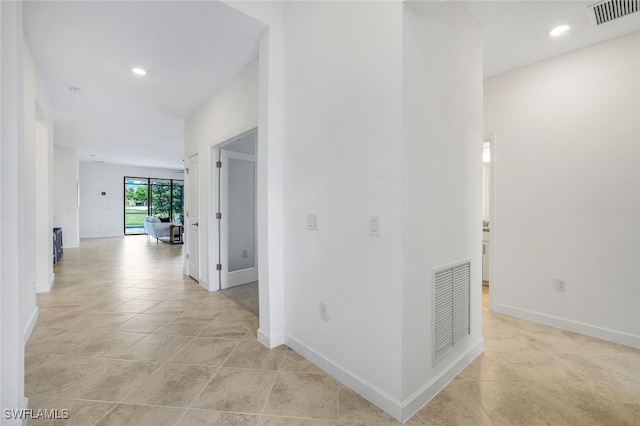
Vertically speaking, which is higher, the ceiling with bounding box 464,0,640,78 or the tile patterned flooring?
the ceiling with bounding box 464,0,640,78

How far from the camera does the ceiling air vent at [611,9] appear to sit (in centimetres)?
215

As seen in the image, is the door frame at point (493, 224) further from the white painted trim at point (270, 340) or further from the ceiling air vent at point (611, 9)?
the white painted trim at point (270, 340)

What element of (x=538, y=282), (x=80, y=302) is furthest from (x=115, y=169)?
(x=538, y=282)

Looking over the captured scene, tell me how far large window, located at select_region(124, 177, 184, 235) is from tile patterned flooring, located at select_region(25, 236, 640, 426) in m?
9.69

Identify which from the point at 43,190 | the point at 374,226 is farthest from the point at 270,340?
the point at 43,190

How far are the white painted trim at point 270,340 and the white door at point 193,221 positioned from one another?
7.85 ft

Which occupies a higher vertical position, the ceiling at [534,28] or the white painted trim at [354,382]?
the ceiling at [534,28]

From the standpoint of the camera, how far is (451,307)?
80.8 inches

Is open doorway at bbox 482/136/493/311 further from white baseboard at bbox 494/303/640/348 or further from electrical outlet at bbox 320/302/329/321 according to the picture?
electrical outlet at bbox 320/302/329/321

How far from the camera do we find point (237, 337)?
270 centimetres

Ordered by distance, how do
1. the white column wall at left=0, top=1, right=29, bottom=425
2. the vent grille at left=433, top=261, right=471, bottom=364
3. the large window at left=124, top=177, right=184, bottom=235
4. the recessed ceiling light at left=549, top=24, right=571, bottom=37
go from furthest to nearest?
1. the large window at left=124, top=177, right=184, bottom=235
2. the recessed ceiling light at left=549, top=24, right=571, bottom=37
3. the vent grille at left=433, top=261, right=471, bottom=364
4. the white column wall at left=0, top=1, right=29, bottom=425

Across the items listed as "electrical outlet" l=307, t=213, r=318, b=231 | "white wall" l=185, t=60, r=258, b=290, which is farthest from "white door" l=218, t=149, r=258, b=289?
"electrical outlet" l=307, t=213, r=318, b=231

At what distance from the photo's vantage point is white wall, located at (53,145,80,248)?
25.7 feet

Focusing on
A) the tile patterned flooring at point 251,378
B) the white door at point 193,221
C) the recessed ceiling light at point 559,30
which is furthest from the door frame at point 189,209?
the recessed ceiling light at point 559,30
